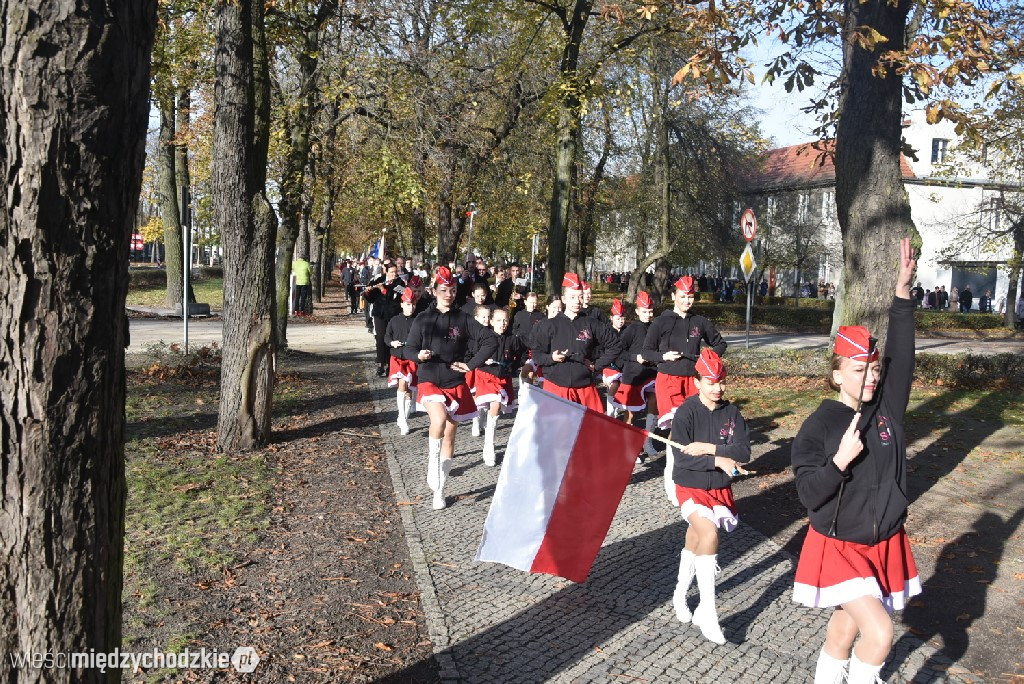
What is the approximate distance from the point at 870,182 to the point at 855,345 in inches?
403

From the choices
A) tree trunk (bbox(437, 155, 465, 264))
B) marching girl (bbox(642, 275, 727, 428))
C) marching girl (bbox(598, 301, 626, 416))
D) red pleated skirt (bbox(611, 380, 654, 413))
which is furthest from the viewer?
tree trunk (bbox(437, 155, 465, 264))

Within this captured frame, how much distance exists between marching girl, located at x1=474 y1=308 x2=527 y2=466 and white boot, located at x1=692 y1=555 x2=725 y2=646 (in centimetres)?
495

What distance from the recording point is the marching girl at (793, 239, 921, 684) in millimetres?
4371

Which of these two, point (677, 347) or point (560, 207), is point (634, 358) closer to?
point (677, 347)

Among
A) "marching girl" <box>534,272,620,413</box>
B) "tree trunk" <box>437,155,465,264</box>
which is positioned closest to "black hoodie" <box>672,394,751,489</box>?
"marching girl" <box>534,272,620,413</box>

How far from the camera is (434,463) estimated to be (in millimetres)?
8984

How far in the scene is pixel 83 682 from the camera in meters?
3.23

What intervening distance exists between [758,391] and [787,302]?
126 ft

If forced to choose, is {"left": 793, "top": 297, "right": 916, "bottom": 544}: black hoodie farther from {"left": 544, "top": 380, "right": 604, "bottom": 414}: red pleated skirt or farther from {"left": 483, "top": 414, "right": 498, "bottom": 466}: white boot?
{"left": 483, "top": 414, "right": 498, "bottom": 466}: white boot

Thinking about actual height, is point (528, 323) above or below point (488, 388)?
above

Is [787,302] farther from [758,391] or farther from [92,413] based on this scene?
[92,413]

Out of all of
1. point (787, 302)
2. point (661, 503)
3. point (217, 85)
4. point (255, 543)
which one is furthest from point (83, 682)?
point (787, 302)

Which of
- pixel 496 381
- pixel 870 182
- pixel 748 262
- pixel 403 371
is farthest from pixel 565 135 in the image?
pixel 496 381

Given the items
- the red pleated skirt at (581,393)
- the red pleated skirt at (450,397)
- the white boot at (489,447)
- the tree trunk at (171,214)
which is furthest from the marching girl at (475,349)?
the tree trunk at (171,214)
